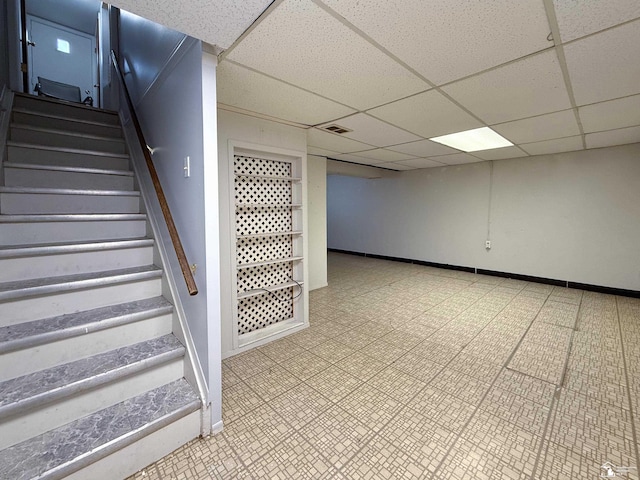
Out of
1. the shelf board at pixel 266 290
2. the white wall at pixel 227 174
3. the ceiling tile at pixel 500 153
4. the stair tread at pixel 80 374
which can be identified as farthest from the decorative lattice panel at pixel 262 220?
the ceiling tile at pixel 500 153

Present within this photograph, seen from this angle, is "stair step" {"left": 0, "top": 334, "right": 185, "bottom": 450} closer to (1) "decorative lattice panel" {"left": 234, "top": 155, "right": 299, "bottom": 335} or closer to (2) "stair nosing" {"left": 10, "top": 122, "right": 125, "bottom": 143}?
(1) "decorative lattice panel" {"left": 234, "top": 155, "right": 299, "bottom": 335}

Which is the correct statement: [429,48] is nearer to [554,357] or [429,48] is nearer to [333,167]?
[554,357]

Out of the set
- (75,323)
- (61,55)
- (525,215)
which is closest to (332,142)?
(75,323)

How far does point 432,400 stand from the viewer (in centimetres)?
193

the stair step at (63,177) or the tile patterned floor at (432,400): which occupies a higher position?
the stair step at (63,177)

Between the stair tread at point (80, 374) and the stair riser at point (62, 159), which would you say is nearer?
the stair tread at point (80, 374)

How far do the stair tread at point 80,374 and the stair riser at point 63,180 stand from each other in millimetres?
1520

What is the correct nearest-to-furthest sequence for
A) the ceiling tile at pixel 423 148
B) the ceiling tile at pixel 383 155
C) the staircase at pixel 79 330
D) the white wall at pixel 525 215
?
the staircase at pixel 79 330
the ceiling tile at pixel 423 148
the white wall at pixel 525 215
the ceiling tile at pixel 383 155

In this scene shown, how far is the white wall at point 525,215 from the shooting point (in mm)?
4055

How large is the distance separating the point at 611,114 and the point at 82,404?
4.53 m

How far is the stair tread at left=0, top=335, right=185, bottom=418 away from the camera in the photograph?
125cm

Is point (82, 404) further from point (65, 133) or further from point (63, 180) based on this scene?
point (65, 133)

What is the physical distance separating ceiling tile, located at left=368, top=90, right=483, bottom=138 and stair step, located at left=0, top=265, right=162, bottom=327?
7.59ft

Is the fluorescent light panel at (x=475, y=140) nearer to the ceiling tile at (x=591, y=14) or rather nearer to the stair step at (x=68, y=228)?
the ceiling tile at (x=591, y=14)
